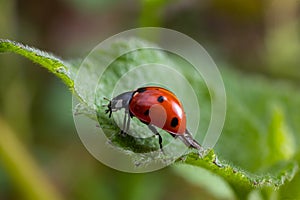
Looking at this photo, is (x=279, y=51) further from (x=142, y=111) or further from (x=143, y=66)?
(x=142, y=111)

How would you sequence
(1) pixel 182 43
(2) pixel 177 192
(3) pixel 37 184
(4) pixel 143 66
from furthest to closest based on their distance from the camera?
(1) pixel 182 43, (2) pixel 177 192, (3) pixel 37 184, (4) pixel 143 66

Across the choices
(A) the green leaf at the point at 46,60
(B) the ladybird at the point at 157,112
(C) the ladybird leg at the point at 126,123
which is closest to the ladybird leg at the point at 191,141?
(B) the ladybird at the point at 157,112

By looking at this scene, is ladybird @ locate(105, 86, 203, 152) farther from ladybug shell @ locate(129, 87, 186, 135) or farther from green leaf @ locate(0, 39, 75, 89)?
green leaf @ locate(0, 39, 75, 89)

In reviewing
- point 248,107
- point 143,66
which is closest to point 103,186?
point 248,107

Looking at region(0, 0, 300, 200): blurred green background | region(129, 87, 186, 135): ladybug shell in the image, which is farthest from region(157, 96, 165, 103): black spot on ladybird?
region(0, 0, 300, 200): blurred green background

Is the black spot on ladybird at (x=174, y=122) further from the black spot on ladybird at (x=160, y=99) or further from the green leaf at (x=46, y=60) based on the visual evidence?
the green leaf at (x=46, y=60)
